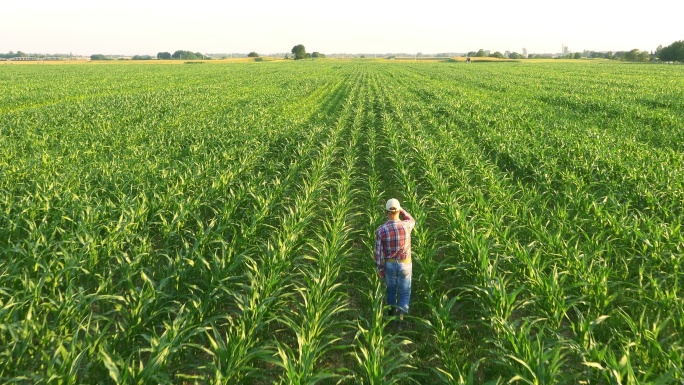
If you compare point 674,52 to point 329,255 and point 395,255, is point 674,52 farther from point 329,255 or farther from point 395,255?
point 395,255

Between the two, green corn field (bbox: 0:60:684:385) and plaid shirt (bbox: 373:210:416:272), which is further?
plaid shirt (bbox: 373:210:416:272)

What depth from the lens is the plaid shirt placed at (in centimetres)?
473

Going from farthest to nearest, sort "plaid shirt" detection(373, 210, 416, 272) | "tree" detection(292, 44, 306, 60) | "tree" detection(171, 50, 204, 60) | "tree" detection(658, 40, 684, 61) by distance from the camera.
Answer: "tree" detection(171, 50, 204, 60) < "tree" detection(292, 44, 306, 60) < "tree" detection(658, 40, 684, 61) < "plaid shirt" detection(373, 210, 416, 272)

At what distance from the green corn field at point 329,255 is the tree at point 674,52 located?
326 feet

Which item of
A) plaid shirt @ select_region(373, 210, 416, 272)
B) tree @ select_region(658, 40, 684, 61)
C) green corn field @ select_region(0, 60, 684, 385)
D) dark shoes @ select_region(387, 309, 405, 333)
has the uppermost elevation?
tree @ select_region(658, 40, 684, 61)

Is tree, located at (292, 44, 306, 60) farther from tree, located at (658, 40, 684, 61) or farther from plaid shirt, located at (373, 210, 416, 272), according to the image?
plaid shirt, located at (373, 210, 416, 272)

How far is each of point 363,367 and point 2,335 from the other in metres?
3.59

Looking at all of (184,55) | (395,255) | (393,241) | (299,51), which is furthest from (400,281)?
(184,55)

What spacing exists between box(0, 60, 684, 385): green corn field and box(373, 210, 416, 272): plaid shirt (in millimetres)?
505

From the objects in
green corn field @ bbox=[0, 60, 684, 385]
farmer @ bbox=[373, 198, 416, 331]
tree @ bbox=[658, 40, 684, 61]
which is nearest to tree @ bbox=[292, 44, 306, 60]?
tree @ bbox=[658, 40, 684, 61]

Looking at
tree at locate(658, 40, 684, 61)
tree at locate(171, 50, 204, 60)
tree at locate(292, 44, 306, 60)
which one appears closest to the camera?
tree at locate(658, 40, 684, 61)

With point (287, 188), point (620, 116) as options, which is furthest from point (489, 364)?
point (620, 116)

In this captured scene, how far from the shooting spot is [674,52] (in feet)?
299

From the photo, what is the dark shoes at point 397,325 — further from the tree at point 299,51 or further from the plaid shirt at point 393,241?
the tree at point 299,51
